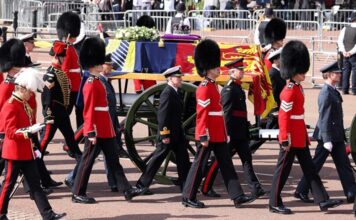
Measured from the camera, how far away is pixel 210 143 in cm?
887

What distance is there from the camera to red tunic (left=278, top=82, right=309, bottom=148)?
865 centimetres

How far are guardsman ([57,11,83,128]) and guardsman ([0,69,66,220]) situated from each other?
2231mm

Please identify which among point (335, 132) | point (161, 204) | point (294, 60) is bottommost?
point (161, 204)

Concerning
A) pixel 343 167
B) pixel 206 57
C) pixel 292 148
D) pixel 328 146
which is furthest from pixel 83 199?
pixel 343 167

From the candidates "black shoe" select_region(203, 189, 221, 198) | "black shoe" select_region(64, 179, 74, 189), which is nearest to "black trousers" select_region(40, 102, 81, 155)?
"black shoe" select_region(64, 179, 74, 189)

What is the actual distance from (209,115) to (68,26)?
2975 millimetres

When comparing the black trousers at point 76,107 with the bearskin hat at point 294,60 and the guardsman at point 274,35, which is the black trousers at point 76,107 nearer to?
the guardsman at point 274,35

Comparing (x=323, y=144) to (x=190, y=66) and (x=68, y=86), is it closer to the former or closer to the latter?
(x=190, y=66)

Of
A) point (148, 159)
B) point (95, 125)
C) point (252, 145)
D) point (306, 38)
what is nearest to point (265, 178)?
point (252, 145)

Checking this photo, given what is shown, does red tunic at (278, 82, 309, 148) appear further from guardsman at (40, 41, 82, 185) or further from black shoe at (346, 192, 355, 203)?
guardsman at (40, 41, 82, 185)

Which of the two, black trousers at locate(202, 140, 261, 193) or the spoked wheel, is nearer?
black trousers at locate(202, 140, 261, 193)

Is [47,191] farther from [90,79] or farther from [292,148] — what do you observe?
[292,148]

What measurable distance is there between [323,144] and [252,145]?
1.58m

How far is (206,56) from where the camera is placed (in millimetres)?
9062
